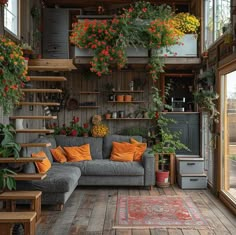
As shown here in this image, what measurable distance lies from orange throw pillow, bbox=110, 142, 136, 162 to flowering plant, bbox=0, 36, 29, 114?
111 inches

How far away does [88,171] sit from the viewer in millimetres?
5906

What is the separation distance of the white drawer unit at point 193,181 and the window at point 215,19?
2.47 meters

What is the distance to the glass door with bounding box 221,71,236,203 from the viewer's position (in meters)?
4.91

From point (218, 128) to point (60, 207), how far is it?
2.78 metres

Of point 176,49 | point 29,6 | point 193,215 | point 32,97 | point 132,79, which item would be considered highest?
point 29,6

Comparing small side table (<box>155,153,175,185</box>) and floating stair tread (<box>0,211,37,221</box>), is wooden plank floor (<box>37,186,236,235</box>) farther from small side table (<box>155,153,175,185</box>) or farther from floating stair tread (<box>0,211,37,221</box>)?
floating stair tread (<box>0,211,37,221</box>)

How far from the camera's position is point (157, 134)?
685 centimetres

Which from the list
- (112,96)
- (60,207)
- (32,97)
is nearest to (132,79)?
(112,96)

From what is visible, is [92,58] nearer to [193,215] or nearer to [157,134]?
[157,134]

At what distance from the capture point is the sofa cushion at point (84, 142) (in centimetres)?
666

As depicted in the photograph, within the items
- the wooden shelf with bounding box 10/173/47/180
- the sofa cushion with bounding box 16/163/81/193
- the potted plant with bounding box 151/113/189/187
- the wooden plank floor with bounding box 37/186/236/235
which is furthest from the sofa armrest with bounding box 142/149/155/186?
the wooden shelf with bounding box 10/173/47/180

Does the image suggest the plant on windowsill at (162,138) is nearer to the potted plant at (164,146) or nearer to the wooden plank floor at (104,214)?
the potted plant at (164,146)

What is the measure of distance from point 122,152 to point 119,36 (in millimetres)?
2235

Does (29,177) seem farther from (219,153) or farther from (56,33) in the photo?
(56,33)
